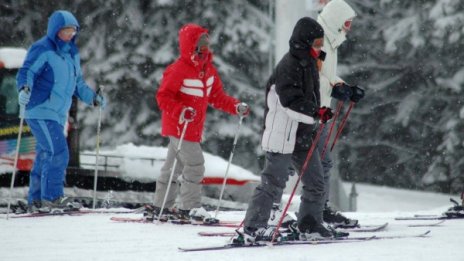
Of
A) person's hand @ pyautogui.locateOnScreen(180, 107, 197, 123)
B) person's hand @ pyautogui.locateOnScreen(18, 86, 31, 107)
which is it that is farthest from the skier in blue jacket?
person's hand @ pyautogui.locateOnScreen(180, 107, 197, 123)

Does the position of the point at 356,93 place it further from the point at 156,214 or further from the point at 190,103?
the point at 156,214

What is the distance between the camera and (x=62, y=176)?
27.5 ft

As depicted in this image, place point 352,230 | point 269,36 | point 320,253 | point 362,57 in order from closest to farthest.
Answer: point 320,253
point 352,230
point 269,36
point 362,57

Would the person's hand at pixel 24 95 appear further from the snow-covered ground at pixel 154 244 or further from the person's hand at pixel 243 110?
the person's hand at pixel 243 110

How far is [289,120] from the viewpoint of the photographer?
245 inches

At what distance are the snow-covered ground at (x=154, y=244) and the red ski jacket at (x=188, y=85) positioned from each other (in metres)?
0.89

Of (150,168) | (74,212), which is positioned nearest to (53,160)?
(74,212)

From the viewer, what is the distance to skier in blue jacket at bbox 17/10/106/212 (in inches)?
324

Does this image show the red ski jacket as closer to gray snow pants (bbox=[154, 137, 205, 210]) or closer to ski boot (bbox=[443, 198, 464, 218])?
gray snow pants (bbox=[154, 137, 205, 210])

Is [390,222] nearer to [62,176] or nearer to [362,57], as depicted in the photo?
[62,176]

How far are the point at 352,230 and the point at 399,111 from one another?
52.5 ft

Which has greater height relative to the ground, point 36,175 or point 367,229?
point 36,175

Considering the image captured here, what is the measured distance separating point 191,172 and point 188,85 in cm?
78

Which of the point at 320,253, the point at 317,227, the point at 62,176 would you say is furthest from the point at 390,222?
the point at 62,176
